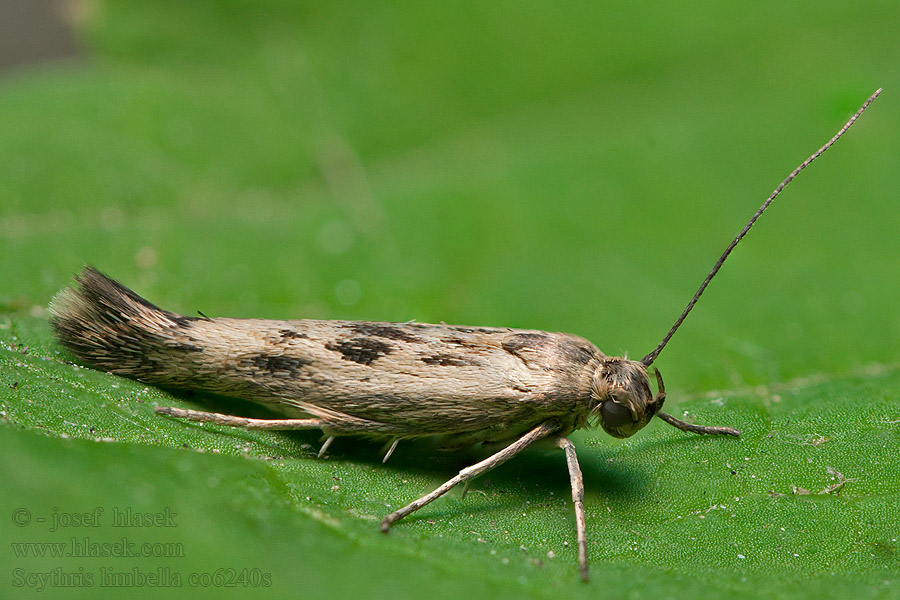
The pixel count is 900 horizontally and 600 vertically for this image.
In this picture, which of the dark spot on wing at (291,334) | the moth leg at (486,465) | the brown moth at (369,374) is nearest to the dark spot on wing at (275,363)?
the brown moth at (369,374)

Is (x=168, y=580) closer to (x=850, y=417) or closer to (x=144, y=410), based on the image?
(x=144, y=410)

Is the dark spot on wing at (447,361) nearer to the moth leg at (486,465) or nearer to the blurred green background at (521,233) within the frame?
the moth leg at (486,465)

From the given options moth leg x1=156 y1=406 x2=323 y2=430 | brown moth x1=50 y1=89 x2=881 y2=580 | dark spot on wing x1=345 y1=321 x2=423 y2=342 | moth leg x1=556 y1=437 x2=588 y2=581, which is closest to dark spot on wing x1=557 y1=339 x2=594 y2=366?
brown moth x1=50 y1=89 x2=881 y2=580

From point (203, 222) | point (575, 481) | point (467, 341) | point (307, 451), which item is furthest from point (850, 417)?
point (203, 222)

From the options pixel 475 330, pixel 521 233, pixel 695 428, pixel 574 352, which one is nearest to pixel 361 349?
pixel 475 330
